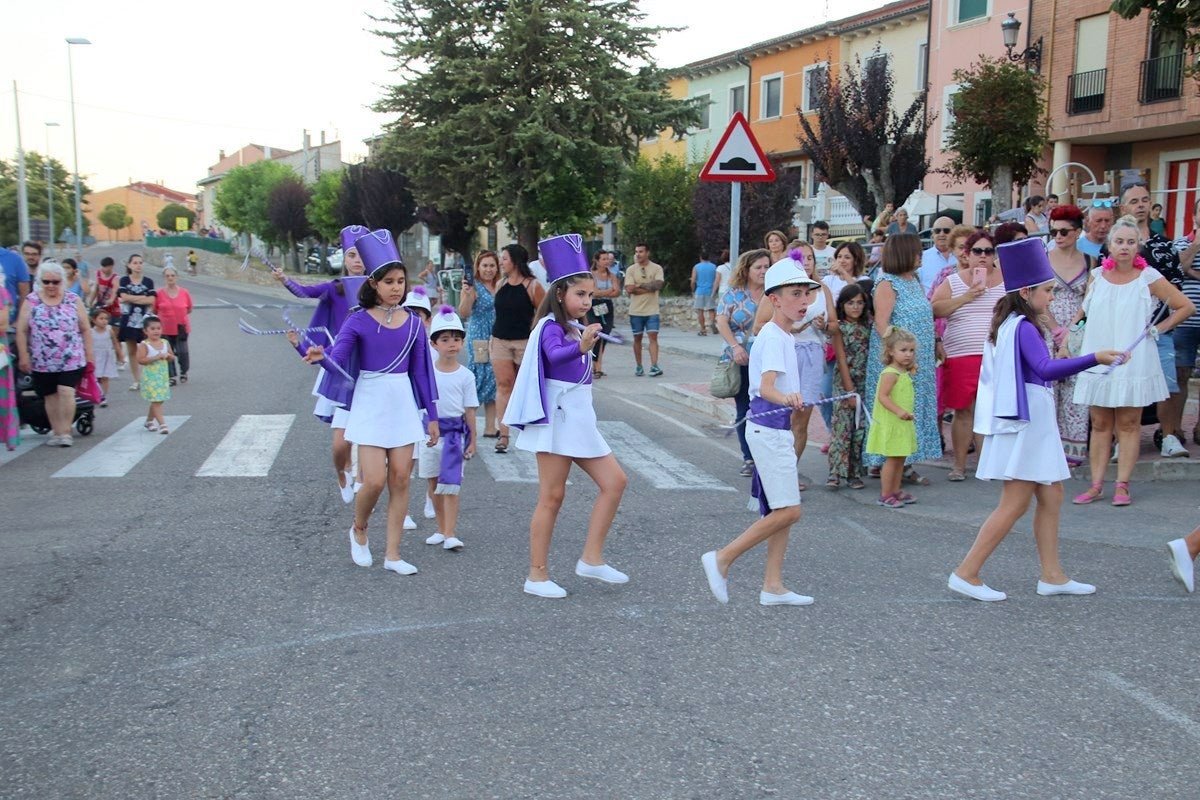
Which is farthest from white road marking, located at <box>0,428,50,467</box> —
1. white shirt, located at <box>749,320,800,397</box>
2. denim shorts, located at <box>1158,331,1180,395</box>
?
denim shorts, located at <box>1158,331,1180,395</box>

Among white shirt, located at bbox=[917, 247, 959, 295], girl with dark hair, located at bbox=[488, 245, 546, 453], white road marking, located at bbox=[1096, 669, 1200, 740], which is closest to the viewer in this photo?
white road marking, located at bbox=[1096, 669, 1200, 740]

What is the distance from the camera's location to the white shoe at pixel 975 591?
18.6ft

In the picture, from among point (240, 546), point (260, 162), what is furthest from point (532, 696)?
point (260, 162)

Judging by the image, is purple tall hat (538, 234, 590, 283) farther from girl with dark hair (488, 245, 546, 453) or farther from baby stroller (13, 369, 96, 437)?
baby stroller (13, 369, 96, 437)

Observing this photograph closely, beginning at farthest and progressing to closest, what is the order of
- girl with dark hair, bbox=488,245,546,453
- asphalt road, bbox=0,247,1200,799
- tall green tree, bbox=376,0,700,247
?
tall green tree, bbox=376,0,700,247
girl with dark hair, bbox=488,245,546,453
asphalt road, bbox=0,247,1200,799

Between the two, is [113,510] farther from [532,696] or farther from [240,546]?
[532,696]

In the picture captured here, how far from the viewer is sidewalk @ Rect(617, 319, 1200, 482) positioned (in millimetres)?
8703

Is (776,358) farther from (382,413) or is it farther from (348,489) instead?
(348,489)

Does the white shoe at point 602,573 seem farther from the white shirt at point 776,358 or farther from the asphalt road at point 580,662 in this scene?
the white shirt at point 776,358

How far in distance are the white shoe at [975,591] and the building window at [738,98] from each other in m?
38.5

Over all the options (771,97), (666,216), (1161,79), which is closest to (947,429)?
(1161,79)

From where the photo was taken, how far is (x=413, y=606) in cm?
571

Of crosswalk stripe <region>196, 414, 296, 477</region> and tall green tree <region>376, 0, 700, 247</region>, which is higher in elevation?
tall green tree <region>376, 0, 700, 247</region>

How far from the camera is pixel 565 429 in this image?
586 cm
